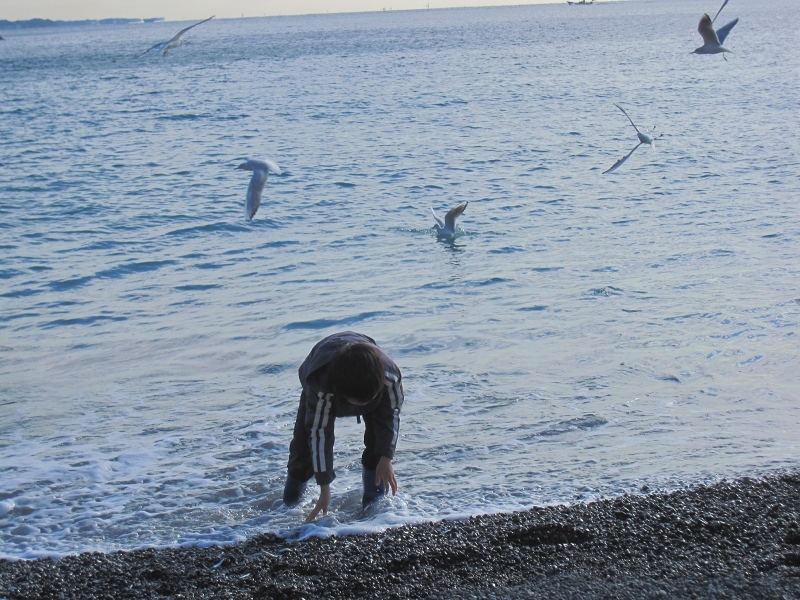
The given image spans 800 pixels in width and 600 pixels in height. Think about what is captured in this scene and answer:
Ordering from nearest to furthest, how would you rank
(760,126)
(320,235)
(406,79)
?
(320,235), (760,126), (406,79)

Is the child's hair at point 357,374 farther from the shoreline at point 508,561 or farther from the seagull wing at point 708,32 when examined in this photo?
the seagull wing at point 708,32

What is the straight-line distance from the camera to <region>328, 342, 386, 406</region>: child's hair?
3.77 metres

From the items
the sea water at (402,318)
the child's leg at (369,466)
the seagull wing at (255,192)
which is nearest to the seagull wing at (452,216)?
the sea water at (402,318)

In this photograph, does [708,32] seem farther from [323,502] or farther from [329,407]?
[323,502]

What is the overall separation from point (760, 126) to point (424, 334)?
20.2m

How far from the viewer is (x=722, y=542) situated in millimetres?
3916

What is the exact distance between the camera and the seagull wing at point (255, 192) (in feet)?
18.2

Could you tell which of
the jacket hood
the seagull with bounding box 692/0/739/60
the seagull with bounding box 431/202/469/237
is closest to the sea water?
the seagull with bounding box 431/202/469/237

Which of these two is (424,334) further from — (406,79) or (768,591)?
(406,79)

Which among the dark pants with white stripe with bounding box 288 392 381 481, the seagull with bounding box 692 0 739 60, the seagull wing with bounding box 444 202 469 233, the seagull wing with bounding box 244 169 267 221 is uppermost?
the seagull with bounding box 692 0 739 60

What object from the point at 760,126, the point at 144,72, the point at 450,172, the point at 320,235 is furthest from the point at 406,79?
the point at 320,235

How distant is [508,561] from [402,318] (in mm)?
5558

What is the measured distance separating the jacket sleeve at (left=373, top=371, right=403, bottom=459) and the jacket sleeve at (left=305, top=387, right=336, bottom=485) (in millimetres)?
256

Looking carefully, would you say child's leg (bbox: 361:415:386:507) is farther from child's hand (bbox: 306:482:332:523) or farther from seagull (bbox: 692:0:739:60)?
seagull (bbox: 692:0:739:60)
